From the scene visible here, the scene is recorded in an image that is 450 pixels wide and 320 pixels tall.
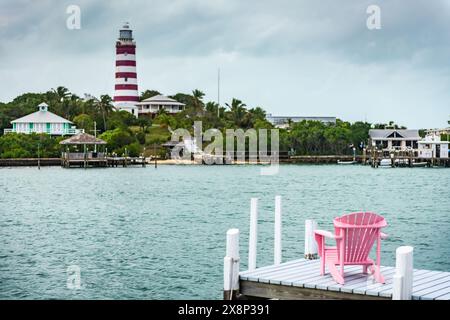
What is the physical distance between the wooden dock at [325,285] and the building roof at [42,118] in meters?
110

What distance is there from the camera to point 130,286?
22281 millimetres

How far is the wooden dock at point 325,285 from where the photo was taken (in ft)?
41.3

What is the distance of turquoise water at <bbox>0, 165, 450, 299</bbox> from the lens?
911 inches

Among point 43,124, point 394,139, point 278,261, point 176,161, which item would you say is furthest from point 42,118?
point 278,261

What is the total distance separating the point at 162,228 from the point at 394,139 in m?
106

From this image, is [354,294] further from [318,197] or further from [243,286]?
[318,197]

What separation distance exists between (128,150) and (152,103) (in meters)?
18.1

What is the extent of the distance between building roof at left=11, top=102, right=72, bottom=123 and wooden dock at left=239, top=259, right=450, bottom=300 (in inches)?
4312

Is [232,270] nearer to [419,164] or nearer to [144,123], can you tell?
[144,123]

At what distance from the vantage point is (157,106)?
137 meters

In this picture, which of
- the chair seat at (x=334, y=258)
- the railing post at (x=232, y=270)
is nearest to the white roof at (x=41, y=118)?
the railing post at (x=232, y=270)

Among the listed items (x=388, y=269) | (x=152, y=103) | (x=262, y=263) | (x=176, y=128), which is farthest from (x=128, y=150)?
(x=388, y=269)

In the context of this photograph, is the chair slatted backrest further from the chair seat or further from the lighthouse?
the lighthouse

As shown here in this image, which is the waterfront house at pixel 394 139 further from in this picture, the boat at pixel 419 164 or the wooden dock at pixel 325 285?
the wooden dock at pixel 325 285
